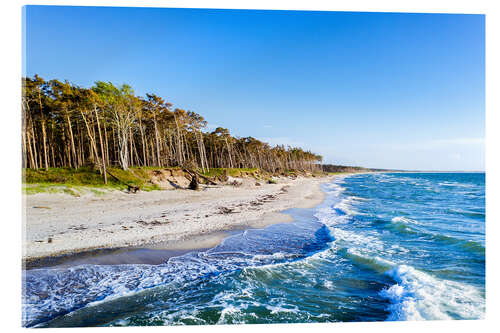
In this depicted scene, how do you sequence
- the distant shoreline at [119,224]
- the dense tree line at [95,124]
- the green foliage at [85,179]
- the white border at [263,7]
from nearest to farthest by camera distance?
the white border at [263,7], the distant shoreline at [119,224], the green foliage at [85,179], the dense tree line at [95,124]

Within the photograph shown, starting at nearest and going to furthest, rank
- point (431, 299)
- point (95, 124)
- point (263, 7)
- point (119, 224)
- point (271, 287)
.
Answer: point (431, 299) < point (263, 7) < point (271, 287) < point (119, 224) < point (95, 124)

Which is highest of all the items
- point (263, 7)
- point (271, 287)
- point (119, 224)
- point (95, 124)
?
point (95, 124)

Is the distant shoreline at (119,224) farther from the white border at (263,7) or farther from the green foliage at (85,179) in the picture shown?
the green foliage at (85,179)

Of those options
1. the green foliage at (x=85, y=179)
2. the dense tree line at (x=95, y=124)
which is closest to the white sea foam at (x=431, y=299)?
the dense tree line at (x=95, y=124)

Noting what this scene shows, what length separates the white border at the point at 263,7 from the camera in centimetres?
284

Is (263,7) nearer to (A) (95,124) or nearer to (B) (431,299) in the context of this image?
(B) (431,299)

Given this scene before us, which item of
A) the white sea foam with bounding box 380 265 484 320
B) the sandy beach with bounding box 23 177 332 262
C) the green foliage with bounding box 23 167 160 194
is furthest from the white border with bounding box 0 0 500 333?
the green foliage with bounding box 23 167 160 194

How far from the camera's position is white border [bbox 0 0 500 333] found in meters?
2.84

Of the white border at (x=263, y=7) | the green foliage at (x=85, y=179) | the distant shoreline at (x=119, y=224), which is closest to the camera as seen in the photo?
the white border at (x=263, y=7)

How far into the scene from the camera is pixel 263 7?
381cm

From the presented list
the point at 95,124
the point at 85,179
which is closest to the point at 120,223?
the point at 85,179

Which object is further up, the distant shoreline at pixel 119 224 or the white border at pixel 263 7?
the white border at pixel 263 7
